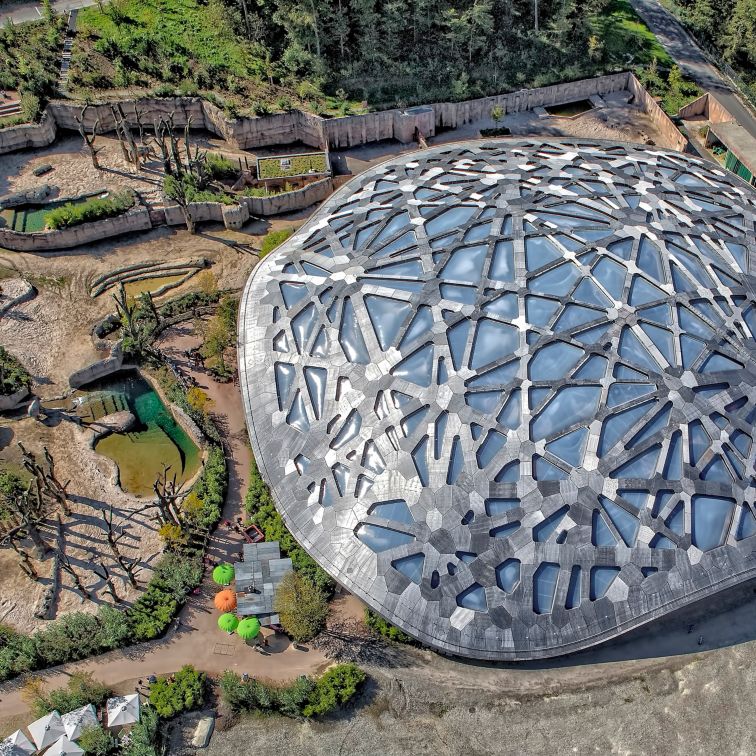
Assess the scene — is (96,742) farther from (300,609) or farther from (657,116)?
(657,116)

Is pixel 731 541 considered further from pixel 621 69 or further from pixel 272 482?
pixel 621 69

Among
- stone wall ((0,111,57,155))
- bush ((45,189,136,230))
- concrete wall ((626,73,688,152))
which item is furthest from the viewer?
concrete wall ((626,73,688,152))

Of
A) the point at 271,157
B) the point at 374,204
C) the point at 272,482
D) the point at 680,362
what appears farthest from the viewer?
the point at 271,157

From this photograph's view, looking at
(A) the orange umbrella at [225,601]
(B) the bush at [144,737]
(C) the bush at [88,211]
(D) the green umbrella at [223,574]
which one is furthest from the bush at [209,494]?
(C) the bush at [88,211]

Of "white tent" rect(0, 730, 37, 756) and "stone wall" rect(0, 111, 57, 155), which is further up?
"stone wall" rect(0, 111, 57, 155)

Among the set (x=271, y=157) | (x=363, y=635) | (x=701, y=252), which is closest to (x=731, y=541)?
(x=701, y=252)

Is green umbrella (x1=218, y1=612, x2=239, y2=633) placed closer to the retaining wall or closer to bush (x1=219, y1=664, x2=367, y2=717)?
bush (x1=219, y1=664, x2=367, y2=717)

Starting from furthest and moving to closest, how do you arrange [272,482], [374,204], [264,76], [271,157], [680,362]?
[264,76], [271,157], [374,204], [272,482], [680,362]

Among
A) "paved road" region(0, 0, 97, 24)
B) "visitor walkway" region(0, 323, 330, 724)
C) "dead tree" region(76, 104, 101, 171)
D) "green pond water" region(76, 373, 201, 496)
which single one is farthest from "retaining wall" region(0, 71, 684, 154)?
"visitor walkway" region(0, 323, 330, 724)
